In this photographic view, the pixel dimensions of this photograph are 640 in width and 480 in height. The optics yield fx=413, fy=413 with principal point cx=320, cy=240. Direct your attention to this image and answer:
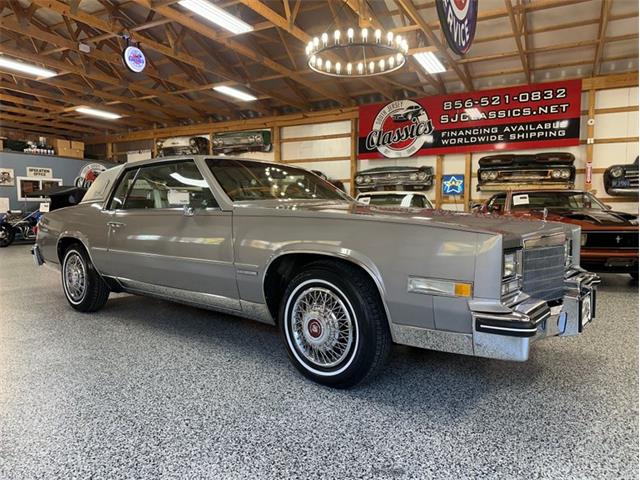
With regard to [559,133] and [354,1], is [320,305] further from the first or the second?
[559,133]

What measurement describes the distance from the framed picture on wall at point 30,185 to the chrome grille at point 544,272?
14.9 m

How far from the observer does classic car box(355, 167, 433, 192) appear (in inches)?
453

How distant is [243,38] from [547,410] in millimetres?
9540

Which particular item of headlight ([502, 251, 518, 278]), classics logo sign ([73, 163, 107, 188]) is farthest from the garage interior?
classics logo sign ([73, 163, 107, 188])

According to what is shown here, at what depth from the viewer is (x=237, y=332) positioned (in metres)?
3.41

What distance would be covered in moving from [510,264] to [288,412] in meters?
1.29

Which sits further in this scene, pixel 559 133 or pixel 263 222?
pixel 559 133

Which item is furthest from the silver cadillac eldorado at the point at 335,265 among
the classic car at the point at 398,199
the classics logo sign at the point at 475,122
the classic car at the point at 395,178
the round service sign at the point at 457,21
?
the classics logo sign at the point at 475,122

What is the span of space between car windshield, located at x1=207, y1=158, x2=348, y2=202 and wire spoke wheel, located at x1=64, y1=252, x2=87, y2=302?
1.91 meters

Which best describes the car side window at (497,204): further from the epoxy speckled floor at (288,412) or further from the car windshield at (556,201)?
the epoxy speckled floor at (288,412)

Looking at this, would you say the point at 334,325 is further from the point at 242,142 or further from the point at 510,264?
the point at 242,142

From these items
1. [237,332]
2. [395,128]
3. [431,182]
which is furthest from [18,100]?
[237,332]

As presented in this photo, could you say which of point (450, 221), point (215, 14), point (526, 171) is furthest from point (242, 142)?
point (450, 221)

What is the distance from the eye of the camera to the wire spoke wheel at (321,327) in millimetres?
2264
